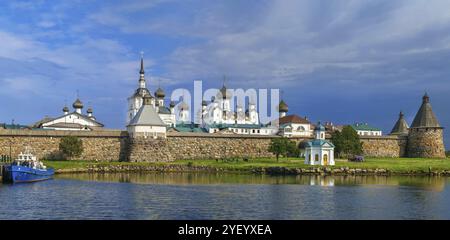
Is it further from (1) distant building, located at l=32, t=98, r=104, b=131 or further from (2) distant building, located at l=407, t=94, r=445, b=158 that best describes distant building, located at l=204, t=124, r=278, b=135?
(2) distant building, located at l=407, t=94, r=445, b=158

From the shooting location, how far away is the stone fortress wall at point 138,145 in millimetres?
52438

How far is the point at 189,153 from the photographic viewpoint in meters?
58.9

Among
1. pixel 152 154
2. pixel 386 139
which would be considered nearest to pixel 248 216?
pixel 152 154

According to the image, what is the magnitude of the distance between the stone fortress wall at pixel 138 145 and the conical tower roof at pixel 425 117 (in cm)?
1905

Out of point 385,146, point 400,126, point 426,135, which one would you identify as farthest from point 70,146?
point 400,126

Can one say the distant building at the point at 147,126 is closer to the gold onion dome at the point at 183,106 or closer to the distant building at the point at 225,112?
the distant building at the point at 225,112

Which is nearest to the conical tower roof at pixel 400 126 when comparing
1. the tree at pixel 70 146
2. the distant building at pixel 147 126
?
the distant building at pixel 147 126

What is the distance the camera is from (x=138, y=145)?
2092 inches

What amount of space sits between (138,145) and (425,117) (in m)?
35.7

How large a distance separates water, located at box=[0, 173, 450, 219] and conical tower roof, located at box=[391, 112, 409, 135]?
149 feet

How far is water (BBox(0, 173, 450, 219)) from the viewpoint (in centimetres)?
2117

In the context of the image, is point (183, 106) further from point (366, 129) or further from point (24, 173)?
point (24, 173)

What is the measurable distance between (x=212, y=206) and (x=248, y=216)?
301 centimetres

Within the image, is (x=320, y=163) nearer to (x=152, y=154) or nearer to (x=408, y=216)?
(x=152, y=154)
